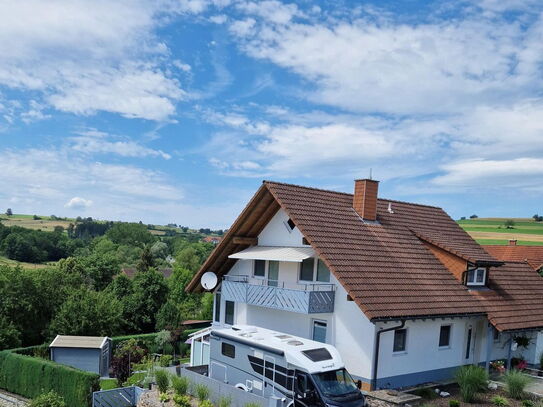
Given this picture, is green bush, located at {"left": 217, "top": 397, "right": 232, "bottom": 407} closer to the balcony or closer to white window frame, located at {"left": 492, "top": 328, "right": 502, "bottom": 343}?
the balcony

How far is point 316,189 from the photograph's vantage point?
23.8 m

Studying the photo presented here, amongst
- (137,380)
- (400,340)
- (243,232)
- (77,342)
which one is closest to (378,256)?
(400,340)

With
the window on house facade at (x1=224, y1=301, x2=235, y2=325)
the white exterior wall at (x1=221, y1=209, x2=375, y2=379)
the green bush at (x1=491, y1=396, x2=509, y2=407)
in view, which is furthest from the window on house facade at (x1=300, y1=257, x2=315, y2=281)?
the green bush at (x1=491, y1=396, x2=509, y2=407)

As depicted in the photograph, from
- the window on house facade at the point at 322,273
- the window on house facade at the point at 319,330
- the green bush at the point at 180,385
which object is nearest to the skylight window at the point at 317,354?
the window on house facade at the point at 319,330

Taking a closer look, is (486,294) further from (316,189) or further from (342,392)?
(342,392)

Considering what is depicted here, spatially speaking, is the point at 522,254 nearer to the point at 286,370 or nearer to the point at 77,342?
the point at 286,370

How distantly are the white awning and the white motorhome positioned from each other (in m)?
3.85

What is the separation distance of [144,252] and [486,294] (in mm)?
42777

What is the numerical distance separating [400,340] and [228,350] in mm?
6959

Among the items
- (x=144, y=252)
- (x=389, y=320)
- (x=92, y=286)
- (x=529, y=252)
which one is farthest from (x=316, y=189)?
(x=144, y=252)

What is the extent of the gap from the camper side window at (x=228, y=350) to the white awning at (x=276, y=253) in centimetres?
453

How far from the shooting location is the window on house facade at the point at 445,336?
2125 centimetres

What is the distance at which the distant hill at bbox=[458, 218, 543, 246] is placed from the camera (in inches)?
2067

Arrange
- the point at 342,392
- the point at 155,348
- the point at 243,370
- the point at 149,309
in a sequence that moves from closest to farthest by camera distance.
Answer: the point at 342,392, the point at 243,370, the point at 155,348, the point at 149,309
